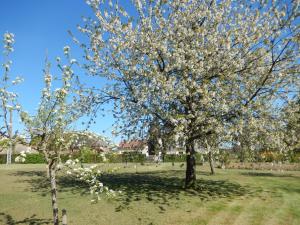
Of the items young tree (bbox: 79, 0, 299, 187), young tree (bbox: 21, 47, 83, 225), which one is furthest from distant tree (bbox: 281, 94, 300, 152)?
young tree (bbox: 21, 47, 83, 225)

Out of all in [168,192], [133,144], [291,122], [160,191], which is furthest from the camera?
[133,144]

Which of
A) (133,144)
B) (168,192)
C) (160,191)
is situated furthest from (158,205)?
(133,144)

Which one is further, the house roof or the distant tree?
the house roof

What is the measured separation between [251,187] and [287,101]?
7.82m

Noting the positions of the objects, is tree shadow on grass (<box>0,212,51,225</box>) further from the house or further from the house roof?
the house roof

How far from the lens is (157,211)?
60.4 feet

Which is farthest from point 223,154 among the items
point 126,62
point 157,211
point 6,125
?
point 6,125

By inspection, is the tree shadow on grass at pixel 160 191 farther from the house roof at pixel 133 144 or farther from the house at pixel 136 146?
the house roof at pixel 133 144

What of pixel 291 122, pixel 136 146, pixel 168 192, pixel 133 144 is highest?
pixel 291 122

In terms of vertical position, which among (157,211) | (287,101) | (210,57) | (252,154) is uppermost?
(210,57)

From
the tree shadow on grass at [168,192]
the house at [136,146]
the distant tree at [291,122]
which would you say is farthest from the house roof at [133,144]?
the distant tree at [291,122]

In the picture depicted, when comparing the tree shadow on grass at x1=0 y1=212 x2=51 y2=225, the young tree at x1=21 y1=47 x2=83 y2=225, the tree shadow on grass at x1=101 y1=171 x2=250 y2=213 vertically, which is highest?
the young tree at x1=21 y1=47 x2=83 y2=225

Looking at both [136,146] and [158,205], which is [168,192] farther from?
[158,205]

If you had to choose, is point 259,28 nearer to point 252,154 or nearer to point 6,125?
point 252,154
